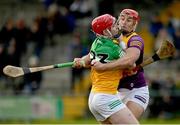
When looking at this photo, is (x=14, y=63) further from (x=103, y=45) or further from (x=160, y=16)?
(x=103, y=45)

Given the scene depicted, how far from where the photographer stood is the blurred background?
59.3 ft

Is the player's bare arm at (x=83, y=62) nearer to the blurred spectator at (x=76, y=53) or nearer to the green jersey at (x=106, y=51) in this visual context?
the green jersey at (x=106, y=51)

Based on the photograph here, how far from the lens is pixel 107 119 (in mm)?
9070

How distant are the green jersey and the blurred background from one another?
894 cm

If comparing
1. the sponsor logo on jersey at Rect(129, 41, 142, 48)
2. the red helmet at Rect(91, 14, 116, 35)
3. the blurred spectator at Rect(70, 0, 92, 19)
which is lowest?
the blurred spectator at Rect(70, 0, 92, 19)

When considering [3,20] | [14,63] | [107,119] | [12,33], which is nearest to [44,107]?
[14,63]

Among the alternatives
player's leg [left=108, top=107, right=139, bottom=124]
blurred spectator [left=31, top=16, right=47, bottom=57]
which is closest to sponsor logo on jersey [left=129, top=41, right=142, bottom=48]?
player's leg [left=108, top=107, right=139, bottom=124]

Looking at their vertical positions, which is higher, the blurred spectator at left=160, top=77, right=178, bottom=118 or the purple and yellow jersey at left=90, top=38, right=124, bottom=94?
the purple and yellow jersey at left=90, top=38, right=124, bottom=94

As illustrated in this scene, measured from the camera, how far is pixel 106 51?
29.3 ft

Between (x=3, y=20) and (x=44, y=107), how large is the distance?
189 inches

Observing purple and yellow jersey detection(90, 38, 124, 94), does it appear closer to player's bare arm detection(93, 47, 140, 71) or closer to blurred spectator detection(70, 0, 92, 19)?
player's bare arm detection(93, 47, 140, 71)

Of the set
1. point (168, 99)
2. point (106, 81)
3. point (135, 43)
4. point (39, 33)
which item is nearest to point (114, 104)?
point (106, 81)

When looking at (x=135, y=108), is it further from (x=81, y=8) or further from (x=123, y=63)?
(x=81, y=8)

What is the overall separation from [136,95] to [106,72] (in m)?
1.06
